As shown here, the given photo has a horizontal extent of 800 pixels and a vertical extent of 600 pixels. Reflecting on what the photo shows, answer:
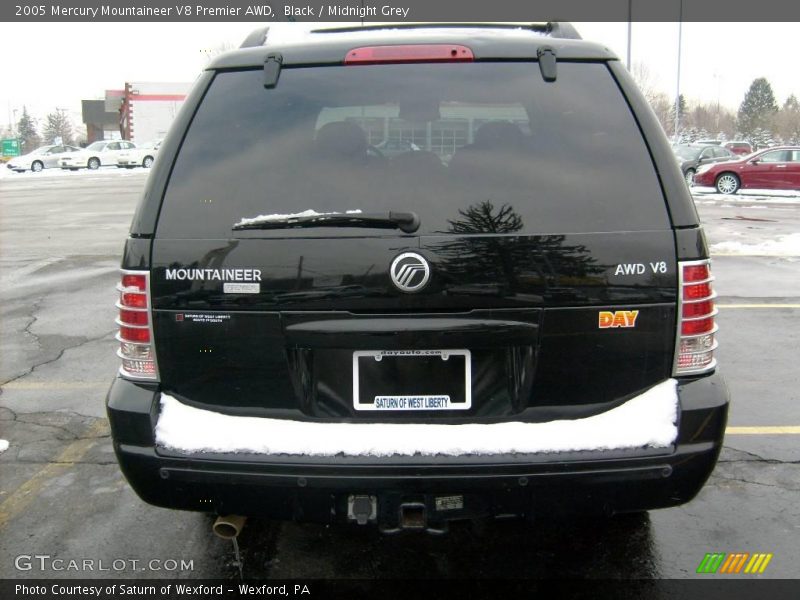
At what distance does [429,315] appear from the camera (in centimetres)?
237

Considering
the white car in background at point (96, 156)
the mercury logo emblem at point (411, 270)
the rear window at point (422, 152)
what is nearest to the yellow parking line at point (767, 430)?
the rear window at point (422, 152)

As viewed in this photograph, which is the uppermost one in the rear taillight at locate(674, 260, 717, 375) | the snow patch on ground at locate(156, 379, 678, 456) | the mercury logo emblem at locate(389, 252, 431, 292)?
the mercury logo emblem at locate(389, 252, 431, 292)

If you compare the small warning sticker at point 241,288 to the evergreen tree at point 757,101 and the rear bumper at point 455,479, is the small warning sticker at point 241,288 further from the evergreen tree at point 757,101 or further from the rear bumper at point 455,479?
the evergreen tree at point 757,101

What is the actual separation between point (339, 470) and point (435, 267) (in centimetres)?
72

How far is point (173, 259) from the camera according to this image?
244 centimetres

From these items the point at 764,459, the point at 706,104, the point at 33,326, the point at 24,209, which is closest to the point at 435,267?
the point at 764,459

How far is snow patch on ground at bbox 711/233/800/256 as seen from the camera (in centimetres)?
1142

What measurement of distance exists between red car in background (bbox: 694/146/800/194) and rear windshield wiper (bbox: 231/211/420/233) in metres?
24.9

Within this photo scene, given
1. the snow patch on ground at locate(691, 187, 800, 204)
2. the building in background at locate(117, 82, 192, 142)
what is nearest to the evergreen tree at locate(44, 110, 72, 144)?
the building in background at locate(117, 82, 192, 142)

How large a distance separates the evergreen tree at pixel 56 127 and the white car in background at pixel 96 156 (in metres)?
68.8

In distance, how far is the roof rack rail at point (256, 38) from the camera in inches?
119

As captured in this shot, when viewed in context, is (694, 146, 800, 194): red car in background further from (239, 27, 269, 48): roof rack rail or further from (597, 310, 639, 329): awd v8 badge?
(597, 310, 639, 329): awd v8 badge

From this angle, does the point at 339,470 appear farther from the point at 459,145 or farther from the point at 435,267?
the point at 459,145

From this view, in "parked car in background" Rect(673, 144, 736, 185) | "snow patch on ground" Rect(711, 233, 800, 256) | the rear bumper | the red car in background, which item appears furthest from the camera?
"parked car in background" Rect(673, 144, 736, 185)
